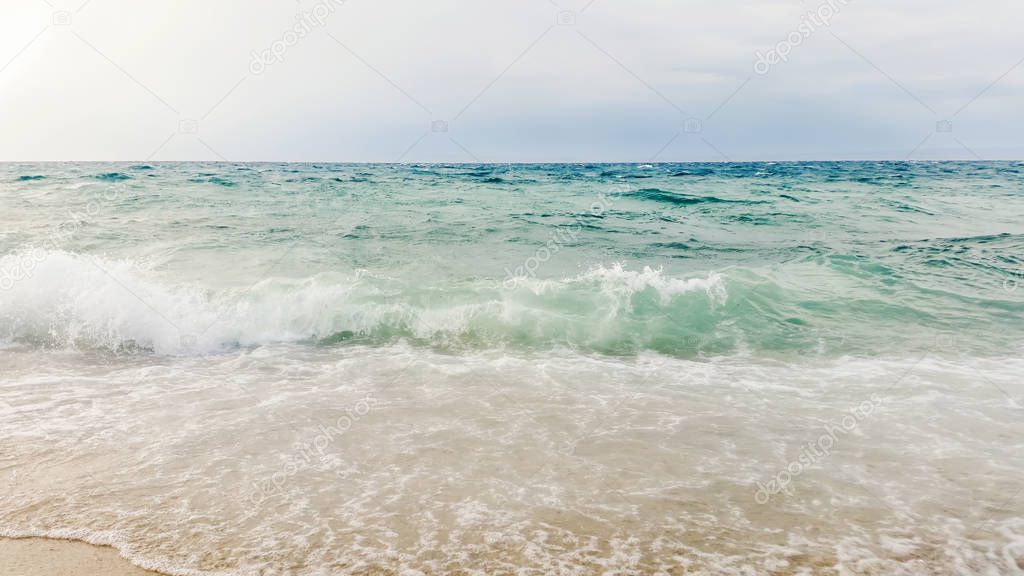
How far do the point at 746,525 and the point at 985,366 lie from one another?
199 inches

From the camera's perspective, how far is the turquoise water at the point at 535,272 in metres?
8.30

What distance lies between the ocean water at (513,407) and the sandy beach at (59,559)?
0.09 m

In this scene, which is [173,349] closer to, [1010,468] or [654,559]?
[654,559]

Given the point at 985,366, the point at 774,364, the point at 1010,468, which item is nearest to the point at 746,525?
the point at 1010,468

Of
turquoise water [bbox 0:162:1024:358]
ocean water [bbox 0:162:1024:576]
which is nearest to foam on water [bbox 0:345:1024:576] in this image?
ocean water [bbox 0:162:1024:576]

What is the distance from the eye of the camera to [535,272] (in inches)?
466

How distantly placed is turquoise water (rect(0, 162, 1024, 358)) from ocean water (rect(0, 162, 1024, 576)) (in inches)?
3.2

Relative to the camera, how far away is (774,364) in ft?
23.6

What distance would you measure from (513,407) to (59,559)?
11.2ft
